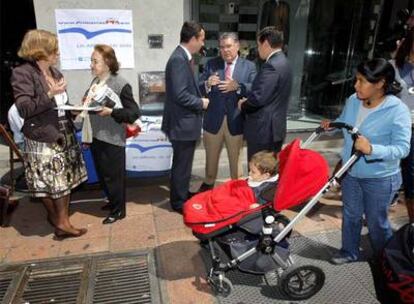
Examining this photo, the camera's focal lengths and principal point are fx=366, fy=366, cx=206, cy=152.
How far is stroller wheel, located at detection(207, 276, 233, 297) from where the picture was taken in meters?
2.82

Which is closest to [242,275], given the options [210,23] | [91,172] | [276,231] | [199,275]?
[199,275]

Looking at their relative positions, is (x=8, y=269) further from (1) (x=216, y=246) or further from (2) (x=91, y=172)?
(1) (x=216, y=246)

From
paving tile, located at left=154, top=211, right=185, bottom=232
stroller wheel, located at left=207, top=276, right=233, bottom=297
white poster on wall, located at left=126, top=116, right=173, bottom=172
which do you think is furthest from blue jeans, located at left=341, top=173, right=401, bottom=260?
white poster on wall, located at left=126, top=116, right=173, bottom=172

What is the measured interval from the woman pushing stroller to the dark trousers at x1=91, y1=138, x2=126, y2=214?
2.04 metres

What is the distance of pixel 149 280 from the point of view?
3.09 metres

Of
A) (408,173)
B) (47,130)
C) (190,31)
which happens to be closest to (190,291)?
(47,130)

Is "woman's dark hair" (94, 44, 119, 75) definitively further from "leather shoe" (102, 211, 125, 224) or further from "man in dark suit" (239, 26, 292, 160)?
"leather shoe" (102, 211, 125, 224)

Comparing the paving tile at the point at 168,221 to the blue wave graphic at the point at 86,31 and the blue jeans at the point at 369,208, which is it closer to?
the blue jeans at the point at 369,208

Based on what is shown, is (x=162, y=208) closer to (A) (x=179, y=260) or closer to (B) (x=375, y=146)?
(A) (x=179, y=260)

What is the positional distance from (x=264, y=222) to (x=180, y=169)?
1550 mm

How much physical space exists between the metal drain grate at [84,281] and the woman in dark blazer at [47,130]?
495 millimetres

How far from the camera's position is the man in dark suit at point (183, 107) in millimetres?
3527

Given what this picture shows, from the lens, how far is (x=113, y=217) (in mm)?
3979

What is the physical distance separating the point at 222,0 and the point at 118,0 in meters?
1.89
